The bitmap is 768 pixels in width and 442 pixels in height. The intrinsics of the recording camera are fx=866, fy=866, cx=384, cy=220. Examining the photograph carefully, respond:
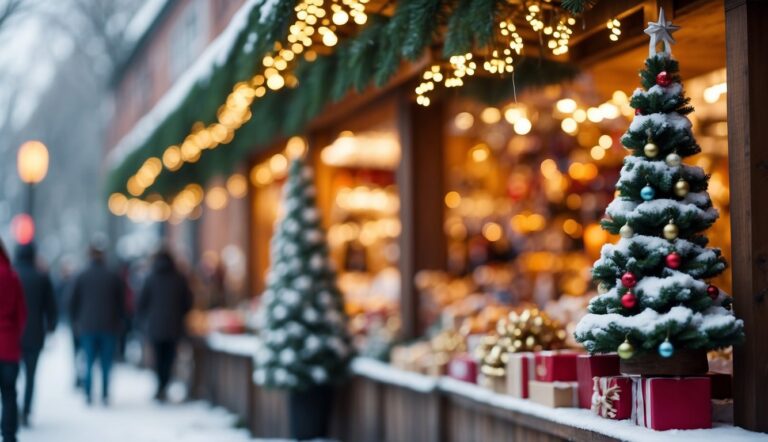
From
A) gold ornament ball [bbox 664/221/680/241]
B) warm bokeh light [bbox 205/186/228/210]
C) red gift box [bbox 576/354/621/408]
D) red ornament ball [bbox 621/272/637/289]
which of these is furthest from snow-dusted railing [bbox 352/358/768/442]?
warm bokeh light [bbox 205/186/228/210]

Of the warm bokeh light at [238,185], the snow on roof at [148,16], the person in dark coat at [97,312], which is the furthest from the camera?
the snow on roof at [148,16]

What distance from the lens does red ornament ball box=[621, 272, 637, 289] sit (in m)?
4.93

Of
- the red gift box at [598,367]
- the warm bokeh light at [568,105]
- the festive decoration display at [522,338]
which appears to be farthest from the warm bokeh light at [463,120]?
the red gift box at [598,367]

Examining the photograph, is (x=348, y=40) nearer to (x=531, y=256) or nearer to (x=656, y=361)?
(x=656, y=361)

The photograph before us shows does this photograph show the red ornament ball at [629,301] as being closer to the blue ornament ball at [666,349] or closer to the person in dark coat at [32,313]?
the blue ornament ball at [666,349]

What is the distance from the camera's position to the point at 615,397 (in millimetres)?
5312

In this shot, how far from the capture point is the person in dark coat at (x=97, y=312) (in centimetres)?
1206

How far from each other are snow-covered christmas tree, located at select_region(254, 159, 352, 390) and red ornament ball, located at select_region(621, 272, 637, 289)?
4654mm

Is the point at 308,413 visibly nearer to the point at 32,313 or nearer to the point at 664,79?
the point at 32,313

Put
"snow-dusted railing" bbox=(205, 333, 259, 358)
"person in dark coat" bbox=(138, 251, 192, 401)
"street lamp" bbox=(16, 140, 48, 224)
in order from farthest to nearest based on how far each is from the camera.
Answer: "street lamp" bbox=(16, 140, 48, 224), "person in dark coat" bbox=(138, 251, 192, 401), "snow-dusted railing" bbox=(205, 333, 259, 358)

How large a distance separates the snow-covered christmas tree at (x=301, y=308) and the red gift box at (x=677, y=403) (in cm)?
462

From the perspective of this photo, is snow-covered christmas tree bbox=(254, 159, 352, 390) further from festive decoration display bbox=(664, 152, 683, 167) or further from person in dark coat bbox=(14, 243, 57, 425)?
festive decoration display bbox=(664, 152, 683, 167)

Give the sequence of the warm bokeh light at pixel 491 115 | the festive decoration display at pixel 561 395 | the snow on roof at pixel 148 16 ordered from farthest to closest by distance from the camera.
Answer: the snow on roof at pixel 148 16, the warm bokeh light at pixel 491 115, the festive decoration display at pixel 561 395

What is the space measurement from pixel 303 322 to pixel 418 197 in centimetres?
181
